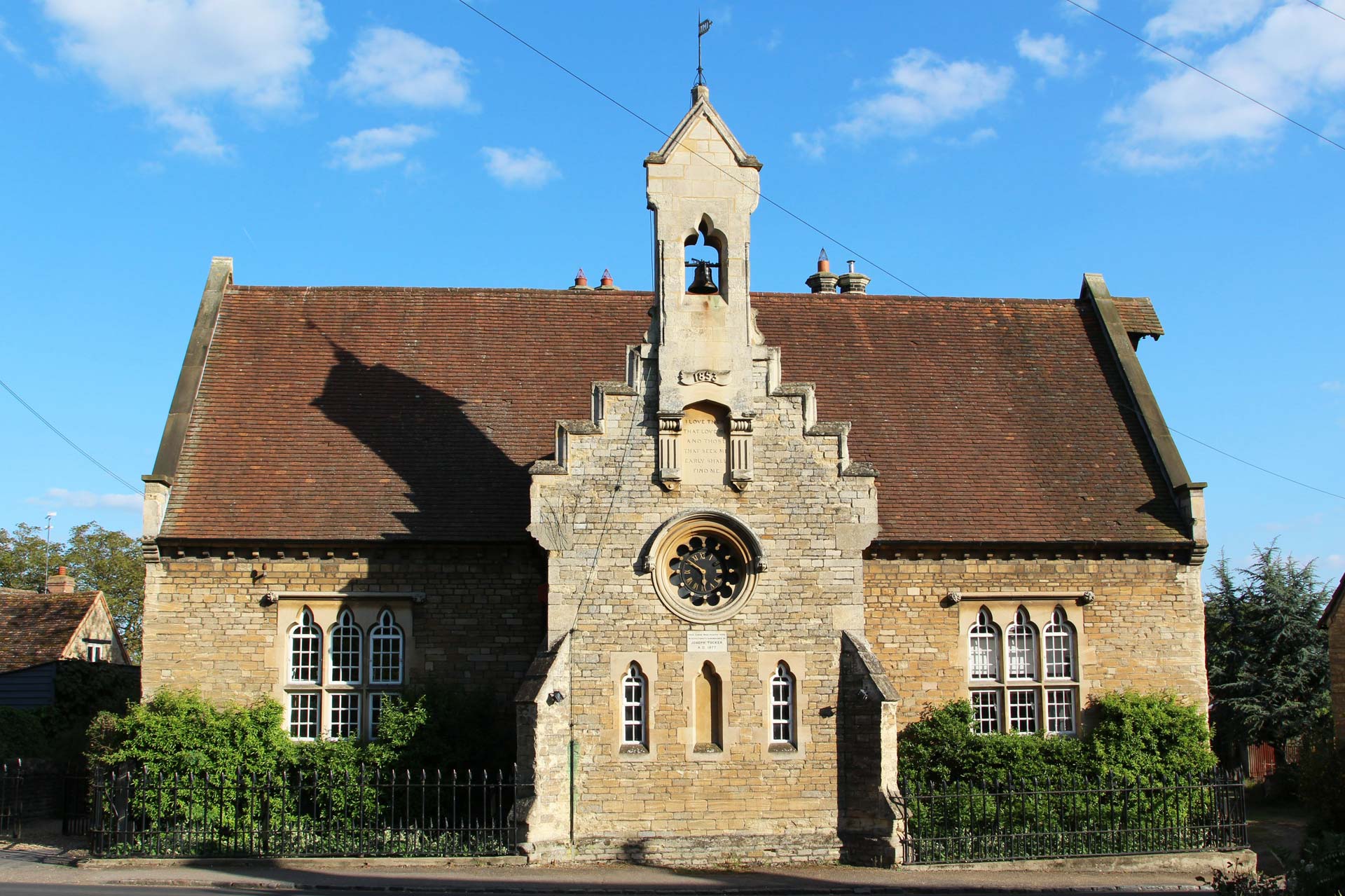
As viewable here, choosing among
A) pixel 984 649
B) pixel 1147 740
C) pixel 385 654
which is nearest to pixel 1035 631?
pixel 984 649

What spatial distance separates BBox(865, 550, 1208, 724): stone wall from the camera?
21.9 meters

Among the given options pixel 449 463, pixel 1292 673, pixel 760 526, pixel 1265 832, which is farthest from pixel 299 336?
pixel 1292 673

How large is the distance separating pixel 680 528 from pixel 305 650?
7187 millimetres

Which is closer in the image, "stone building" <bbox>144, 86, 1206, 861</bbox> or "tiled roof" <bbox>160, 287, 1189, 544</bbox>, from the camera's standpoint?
"stone building" <bbox>144, 86, 1206, 861</bbox>

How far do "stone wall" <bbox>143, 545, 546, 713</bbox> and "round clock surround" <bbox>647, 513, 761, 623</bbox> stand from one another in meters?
3.01

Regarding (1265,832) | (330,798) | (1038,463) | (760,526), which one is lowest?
(1265,832)

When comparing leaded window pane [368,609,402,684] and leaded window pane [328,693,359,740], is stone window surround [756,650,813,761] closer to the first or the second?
leaded window pane [368,609,402,684]

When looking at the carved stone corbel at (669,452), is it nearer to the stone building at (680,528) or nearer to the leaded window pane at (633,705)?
the stone building at (680,528)

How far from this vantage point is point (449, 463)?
2311 cm

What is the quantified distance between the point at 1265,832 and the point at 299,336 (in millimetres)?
22626

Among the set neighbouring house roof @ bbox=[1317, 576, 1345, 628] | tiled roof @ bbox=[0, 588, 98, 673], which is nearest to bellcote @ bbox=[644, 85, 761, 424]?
neighbouring house roof @ bbox=[1317, 576, 1345, 628]

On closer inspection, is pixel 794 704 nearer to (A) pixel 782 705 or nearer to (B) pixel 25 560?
(A) pixel 782 705

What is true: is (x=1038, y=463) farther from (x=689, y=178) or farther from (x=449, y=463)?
(x=449, y=463)

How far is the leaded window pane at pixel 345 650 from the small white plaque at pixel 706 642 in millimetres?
6118
